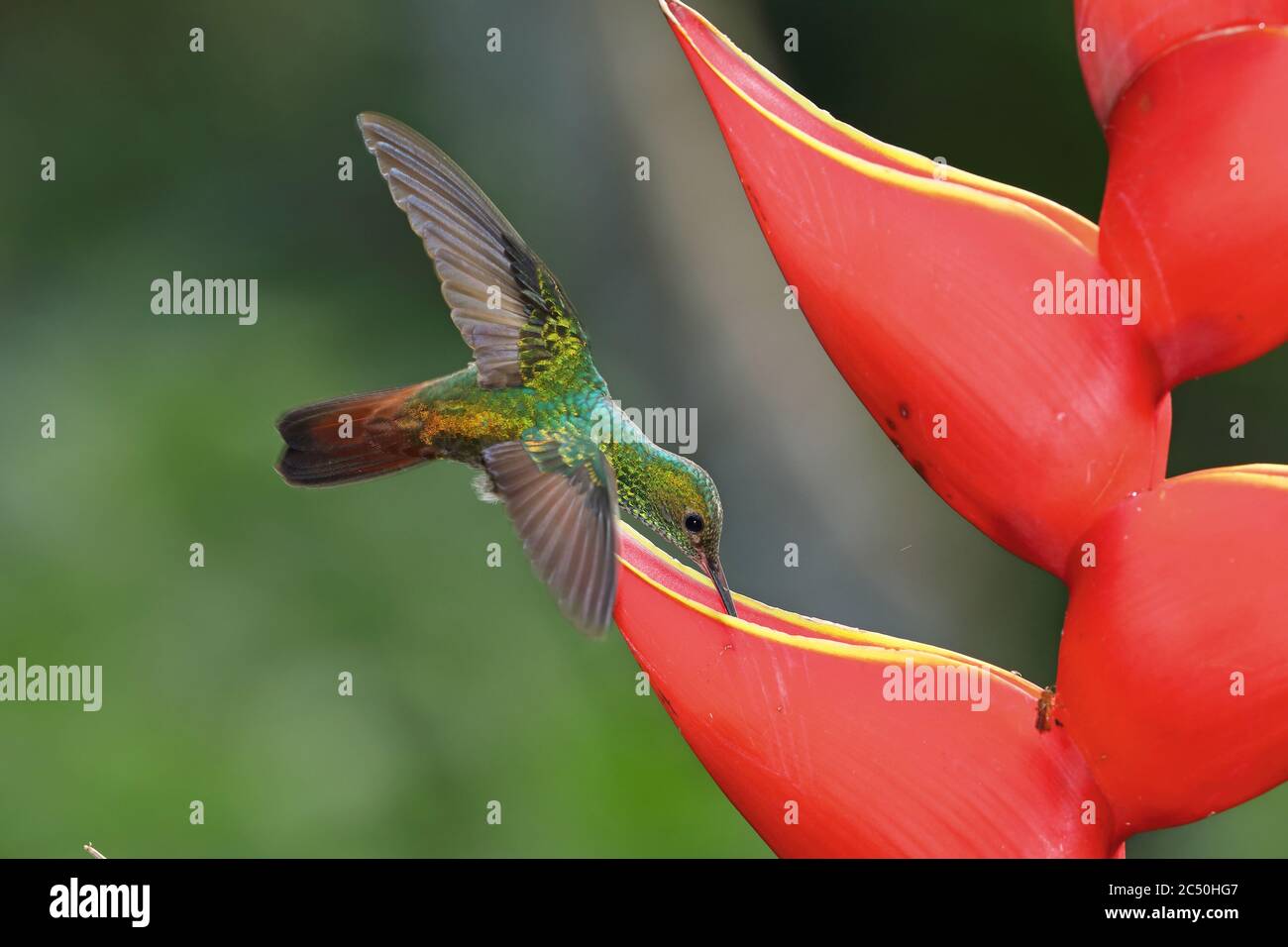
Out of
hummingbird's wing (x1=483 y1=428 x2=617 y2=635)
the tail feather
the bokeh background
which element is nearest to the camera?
hummingbird's wing (x1=483 y1=428 x2=617 y2=635)

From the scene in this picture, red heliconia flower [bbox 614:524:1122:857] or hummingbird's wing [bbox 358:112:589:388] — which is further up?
hummingbird's wing [bbox 358:112:589:388]

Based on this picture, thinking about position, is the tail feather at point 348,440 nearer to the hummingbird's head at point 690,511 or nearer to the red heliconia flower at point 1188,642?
the hummingbird's head at point 690,511

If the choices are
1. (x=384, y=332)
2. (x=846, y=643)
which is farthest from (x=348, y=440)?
(x=384, y=332)

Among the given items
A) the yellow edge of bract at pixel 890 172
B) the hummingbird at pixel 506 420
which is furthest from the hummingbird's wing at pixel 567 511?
the yellow edge of bract at pixel 890 172

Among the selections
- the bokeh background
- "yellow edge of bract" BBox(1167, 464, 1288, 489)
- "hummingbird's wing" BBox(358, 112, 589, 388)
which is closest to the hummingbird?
"hummingbird's wing" BBox(358, 112, 589, 388)

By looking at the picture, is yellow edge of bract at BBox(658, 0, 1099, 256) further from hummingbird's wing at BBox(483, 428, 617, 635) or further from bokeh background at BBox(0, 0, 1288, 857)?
bokeh background at BBox(0, 0, 1288, 857)

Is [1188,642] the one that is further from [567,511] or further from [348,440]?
[348,440]

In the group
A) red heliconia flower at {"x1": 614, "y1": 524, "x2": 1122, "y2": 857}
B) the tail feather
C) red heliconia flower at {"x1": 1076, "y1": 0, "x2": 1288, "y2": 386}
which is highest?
red heliconia flower at {"x1": 1076, "y1": 0, "x2": 1288, "y2": 386}
